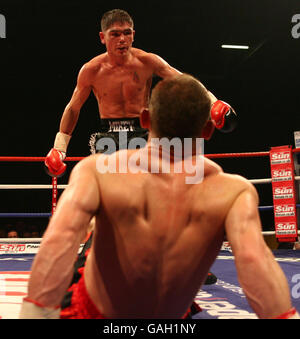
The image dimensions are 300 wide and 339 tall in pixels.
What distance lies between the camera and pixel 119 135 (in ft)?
7.51

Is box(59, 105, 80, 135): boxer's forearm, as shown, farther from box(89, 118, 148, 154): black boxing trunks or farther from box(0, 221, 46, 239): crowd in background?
box(0, 221, 46, 239): crowd in background

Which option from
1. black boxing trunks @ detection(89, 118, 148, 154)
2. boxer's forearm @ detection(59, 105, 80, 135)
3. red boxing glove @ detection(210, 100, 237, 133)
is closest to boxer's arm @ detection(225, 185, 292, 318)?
red boxing glove @ detection(210, 100, 237, 133)

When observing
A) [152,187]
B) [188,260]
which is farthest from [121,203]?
[188,260]

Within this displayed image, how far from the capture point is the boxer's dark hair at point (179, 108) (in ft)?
2.45

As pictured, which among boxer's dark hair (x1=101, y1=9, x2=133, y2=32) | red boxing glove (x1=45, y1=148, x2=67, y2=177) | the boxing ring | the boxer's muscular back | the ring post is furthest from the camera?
the ring post

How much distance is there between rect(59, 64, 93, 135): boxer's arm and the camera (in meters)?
2.27

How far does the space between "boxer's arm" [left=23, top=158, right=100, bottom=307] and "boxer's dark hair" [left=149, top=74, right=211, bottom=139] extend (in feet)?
0.62

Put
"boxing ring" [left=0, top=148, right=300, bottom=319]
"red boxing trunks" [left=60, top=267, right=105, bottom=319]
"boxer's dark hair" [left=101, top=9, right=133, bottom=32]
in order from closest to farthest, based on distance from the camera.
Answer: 1. "red boxing trunks" [left=60, top=267, right=105, bottom=319]
2. "boxing ring" [left=0, top=148, right=300, bottom=319]
3. "boxer's dark hair" [left=101, top=9, right=133, bottom=32]

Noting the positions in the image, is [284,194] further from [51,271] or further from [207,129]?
[51,271]

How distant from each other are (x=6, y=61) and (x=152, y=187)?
7.24 m

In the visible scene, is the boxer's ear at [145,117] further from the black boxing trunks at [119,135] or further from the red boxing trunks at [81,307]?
the black boxing trunks at [119,135]

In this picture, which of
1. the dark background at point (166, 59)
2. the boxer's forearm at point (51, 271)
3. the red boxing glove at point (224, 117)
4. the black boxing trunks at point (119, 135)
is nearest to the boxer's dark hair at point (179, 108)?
the boxer's forearm at point (51, 271)
